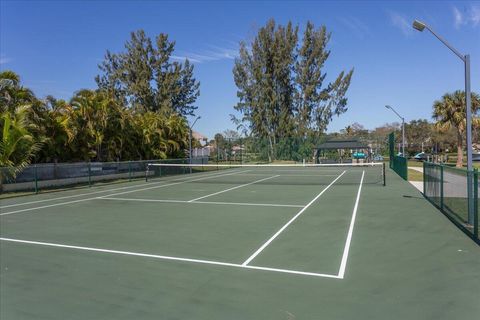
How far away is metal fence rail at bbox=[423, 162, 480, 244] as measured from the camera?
29.9ft

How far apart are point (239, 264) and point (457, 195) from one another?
7.30 metres

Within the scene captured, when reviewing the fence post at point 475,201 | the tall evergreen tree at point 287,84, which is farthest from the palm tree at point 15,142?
the tall evergreen tree at point 287,84

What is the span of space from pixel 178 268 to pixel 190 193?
41.1 feet

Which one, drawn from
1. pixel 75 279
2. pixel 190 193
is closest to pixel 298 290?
pixel 75 279

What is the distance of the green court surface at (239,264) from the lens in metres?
5.20

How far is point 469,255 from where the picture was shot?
764 cm

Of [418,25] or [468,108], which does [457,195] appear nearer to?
[468,108]

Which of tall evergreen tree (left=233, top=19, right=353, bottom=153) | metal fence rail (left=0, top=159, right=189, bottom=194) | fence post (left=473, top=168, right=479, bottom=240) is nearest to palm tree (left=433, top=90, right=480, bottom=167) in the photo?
tall evergreen tree (left=233, top=19, right=353, bottom=153)

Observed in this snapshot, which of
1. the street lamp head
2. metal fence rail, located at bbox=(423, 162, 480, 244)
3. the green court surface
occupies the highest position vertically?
the street lamp head

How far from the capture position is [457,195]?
1138cm

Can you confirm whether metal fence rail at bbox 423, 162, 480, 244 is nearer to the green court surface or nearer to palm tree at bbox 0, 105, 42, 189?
the green court surface

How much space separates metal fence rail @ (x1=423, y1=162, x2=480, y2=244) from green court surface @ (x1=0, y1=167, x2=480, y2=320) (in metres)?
0.35

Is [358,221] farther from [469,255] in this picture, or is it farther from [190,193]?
[190,193]

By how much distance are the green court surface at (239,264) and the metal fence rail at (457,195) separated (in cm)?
35
